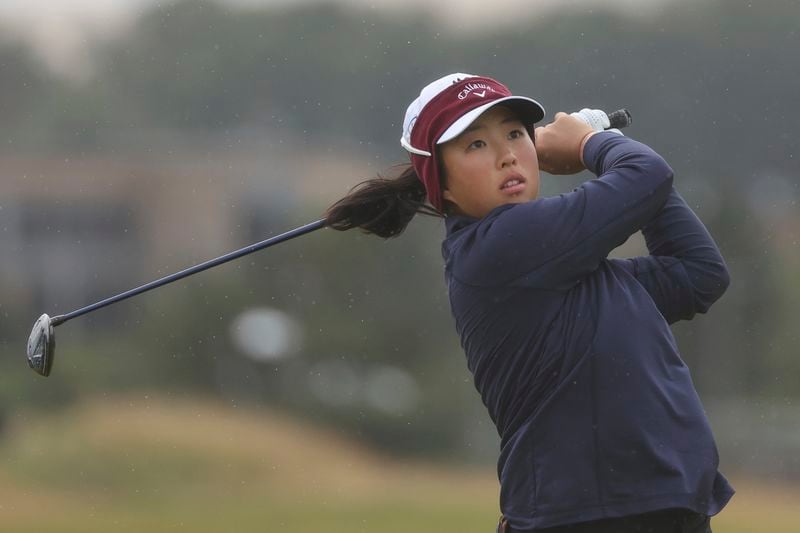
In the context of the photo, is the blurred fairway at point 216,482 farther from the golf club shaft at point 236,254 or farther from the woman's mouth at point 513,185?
the woman's mouth at point 513,185

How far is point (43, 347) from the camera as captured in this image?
336 cm

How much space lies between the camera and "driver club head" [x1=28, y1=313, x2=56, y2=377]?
11.0 ft

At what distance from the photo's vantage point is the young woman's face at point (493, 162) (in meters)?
2.39

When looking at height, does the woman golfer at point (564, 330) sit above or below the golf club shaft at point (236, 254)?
below

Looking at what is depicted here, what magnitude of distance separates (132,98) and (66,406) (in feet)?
25.6

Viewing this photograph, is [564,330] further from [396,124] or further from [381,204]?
[396,124]

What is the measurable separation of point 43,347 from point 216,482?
16.6 metres

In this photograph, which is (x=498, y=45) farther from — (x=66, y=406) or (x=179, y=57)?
(x=66, y=406)

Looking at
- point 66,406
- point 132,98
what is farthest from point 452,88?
point 132,98

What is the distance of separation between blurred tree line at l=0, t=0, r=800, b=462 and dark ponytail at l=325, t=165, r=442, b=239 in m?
17.2

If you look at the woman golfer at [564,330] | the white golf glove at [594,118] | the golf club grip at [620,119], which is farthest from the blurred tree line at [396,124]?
the woman golfer at [564,330]

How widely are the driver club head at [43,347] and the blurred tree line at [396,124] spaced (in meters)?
16.4

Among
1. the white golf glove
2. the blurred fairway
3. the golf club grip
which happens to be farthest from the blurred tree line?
the white golf glove

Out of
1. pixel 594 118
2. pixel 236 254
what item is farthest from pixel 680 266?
pixel 236 254
